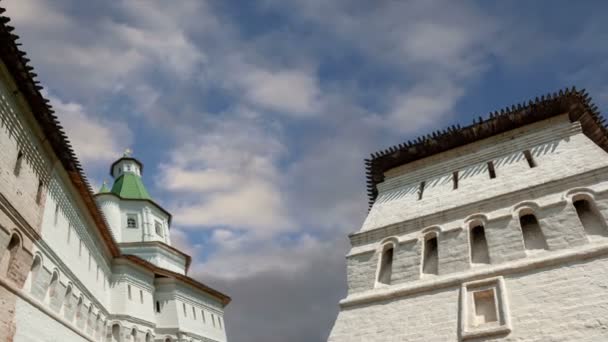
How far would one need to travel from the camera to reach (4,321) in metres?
12.7

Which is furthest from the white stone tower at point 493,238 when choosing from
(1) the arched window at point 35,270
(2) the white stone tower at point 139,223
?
(2) the white stone tower at point 139,223

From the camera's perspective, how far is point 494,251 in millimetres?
12773

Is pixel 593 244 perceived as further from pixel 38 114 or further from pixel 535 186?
pixel 38 114

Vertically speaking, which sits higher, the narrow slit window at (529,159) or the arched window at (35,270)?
the narrow slit window at (529,159)

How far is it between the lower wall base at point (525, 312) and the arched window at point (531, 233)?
2.75 feet

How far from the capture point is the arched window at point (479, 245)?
13031 millimetres

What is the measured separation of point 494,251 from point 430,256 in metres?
1.87

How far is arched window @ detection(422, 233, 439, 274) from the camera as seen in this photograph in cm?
1373

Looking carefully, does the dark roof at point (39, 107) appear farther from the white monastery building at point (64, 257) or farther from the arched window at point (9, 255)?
the arched window at point (9, 255)

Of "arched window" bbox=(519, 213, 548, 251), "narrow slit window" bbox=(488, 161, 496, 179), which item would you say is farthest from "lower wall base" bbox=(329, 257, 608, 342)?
"narrow slit window" bbox=(488, 161, 496, 179)

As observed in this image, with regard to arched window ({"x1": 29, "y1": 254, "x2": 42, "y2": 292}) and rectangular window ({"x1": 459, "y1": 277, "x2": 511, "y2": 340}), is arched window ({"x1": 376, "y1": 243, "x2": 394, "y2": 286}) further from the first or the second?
arched window ({"x1": 29, "y1": 254, "x2": 42, "y2": 292})

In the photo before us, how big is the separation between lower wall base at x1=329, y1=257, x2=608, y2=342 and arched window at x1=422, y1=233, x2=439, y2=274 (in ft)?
2.98

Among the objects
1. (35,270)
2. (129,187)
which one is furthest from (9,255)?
(129,187)

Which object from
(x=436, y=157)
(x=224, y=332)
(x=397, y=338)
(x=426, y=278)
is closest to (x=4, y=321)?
(x=397, y=338)
